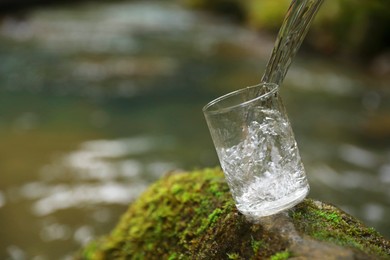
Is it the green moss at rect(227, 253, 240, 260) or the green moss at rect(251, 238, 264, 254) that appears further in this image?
the green moss at rect(227, 253, 240, 260)

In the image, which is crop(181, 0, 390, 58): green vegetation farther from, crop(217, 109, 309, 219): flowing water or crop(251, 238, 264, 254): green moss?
crop(251, 238, 264, 254): green moss

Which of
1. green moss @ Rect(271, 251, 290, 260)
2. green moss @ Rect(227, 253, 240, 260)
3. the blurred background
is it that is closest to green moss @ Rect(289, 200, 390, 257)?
green moss @ Rect(271, 251, 290, 260)

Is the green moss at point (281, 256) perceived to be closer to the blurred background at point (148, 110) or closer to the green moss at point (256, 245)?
the green moss at point (256, 245)

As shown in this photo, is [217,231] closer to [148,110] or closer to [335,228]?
[335,228]

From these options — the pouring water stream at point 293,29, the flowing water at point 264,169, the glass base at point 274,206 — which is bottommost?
the glass base at point 274,206

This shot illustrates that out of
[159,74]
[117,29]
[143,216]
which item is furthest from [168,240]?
[117,29]

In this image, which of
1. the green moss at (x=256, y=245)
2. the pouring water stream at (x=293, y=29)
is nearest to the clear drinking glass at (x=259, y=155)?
the green moss at (x=256, y=245)

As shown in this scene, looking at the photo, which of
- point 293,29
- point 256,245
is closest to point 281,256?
point 256,245
